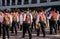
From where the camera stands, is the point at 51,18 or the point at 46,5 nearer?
the point at 51,18

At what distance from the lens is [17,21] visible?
60.2 ft

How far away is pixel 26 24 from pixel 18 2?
170 ft

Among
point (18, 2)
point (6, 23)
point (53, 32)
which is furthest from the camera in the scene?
point (18, 2)

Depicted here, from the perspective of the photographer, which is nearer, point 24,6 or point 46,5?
point 46,5

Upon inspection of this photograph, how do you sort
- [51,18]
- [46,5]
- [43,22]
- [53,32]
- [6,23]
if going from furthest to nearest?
[46,5] < [53,32] < [51,18] < [43,22] < [6,23]

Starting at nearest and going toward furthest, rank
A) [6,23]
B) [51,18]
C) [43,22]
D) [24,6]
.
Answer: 1. [6,23]
2. [43,22]
3. [51,18]
4. [24,6]

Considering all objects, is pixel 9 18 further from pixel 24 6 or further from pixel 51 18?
pixel 24 6

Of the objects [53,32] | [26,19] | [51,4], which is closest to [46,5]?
[51,4]

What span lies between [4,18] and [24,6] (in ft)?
155

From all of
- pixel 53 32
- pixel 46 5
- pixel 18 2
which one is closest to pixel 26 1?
pixel 18 2

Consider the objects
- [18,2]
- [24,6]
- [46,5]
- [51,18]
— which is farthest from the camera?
[18,2]

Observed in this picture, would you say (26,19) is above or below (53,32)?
above

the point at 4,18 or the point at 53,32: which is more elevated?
the point at 4,18

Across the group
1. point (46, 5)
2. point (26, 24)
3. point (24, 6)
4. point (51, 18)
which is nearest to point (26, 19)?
point (26, 24)
